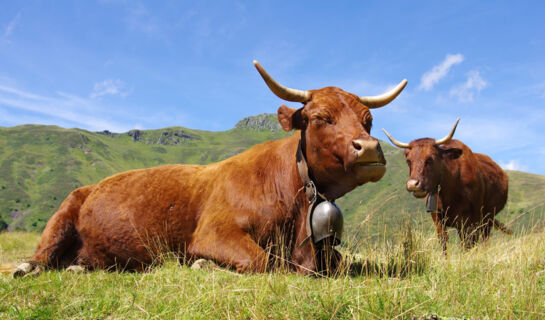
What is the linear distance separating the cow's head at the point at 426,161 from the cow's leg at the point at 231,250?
4.63 metres

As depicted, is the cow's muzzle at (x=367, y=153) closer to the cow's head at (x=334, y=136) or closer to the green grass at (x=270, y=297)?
the cow's head at (x=334, y=136)

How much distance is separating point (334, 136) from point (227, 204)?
159 cm

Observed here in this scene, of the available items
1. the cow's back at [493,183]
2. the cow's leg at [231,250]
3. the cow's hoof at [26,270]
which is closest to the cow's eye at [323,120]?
the cow's leg at [231,250]

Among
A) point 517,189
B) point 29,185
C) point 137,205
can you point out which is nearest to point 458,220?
point 137,205

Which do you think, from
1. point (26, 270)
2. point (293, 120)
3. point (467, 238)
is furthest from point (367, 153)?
point (26, 270)

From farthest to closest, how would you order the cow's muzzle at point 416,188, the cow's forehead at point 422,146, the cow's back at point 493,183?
the cow's back at point 493,183 → the cow's forehead at point 422,146 → the cow's muzzle at point 416,188

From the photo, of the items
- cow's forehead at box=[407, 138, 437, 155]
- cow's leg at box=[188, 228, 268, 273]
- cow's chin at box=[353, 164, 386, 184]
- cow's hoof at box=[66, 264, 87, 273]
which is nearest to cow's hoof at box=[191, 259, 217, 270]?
cow's leg at box=[188, 228, 268, 273]

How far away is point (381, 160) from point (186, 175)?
2.95 meters

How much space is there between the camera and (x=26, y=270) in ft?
15.2

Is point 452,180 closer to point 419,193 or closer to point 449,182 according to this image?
point 449,182

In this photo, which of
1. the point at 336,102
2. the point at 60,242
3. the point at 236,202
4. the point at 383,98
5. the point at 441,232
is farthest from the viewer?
the point at 441,232

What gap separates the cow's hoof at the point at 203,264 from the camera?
4230 millimetres

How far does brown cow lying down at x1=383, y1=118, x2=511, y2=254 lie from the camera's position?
8156 millimetres

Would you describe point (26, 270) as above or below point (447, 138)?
below
